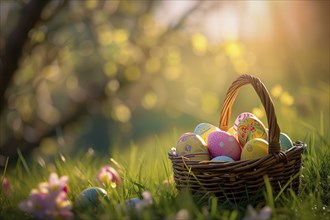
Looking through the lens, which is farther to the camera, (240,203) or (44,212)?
(240,203)

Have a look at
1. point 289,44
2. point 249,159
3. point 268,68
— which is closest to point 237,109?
point 268,68

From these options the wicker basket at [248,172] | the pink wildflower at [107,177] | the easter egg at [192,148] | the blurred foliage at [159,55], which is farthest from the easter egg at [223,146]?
the blurred foliage at [159,55]

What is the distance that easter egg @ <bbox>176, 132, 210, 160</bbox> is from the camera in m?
1.90

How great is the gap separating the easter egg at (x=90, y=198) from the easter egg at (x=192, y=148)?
34 cm

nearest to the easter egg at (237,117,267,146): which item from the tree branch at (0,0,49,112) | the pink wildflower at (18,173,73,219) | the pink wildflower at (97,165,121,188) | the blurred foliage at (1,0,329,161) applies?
the pink wildflower at (97,165,121,188)

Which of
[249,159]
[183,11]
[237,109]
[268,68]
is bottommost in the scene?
[237,109]

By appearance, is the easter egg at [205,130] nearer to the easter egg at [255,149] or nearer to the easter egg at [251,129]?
the easter egg at [251,129]

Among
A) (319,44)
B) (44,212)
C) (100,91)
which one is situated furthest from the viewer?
(319,44)

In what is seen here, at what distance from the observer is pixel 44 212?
1530 mm

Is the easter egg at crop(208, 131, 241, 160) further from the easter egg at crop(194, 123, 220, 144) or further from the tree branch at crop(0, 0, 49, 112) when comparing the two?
the tree branch at crop(0, 0, 49, 112)

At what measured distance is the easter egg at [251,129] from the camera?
6.36 feet

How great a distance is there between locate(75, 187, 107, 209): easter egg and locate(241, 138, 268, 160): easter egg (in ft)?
1.78

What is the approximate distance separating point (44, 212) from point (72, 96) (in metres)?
3.60

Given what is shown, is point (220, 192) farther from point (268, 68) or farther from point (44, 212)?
point (268, 68)
